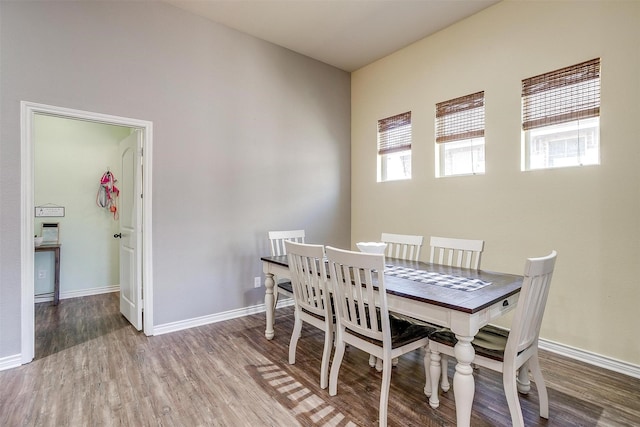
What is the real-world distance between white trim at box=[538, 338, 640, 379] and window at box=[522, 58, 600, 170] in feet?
4.97

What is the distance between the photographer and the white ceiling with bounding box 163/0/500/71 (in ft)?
9.94

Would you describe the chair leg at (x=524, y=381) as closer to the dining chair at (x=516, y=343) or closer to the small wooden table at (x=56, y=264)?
the dining chair at (x=516, y=343)

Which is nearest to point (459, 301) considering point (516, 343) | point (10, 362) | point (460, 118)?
point (516, 343)

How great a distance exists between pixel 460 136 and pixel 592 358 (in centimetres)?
223

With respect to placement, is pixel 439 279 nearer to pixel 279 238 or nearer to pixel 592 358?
pixel 592 358

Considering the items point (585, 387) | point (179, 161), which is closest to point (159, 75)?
point (179, 161)

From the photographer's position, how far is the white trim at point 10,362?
7.58 ft

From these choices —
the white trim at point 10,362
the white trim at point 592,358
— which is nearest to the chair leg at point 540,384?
the white trim at point 592,358

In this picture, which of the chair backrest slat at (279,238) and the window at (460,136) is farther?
the chair backrest slat at (279,238)

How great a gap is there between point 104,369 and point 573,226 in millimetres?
3843

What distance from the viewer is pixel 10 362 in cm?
234

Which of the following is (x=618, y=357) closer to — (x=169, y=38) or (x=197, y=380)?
(x=197, y=380)

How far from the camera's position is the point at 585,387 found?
2131mm

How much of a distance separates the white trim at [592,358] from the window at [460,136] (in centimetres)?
167
